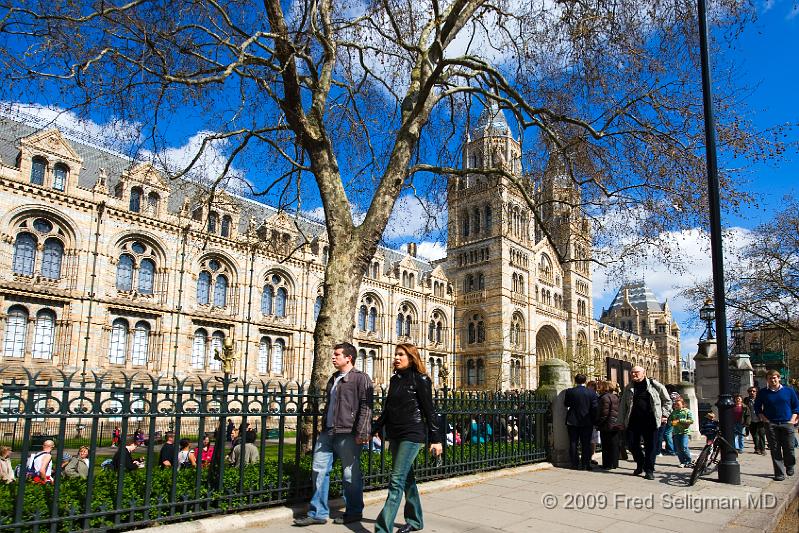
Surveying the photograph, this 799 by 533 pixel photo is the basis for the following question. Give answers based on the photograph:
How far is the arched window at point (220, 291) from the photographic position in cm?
3011

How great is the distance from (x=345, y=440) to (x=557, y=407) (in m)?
5.90

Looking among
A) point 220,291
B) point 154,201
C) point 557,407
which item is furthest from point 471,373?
point 557,407

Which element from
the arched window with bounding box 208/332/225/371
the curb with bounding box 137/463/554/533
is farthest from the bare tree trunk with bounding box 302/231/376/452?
the arched window with bounding box 208/332/225/371

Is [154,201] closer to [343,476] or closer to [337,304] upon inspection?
[337,304]

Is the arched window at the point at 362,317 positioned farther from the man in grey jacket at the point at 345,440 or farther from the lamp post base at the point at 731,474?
the man in grey jacket at the point at 345,440

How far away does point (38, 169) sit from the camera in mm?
23781

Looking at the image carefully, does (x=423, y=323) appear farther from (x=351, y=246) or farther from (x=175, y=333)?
(x=351, y=246)

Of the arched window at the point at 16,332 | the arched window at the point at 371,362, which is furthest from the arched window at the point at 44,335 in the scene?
the arched window at the point at 371,362

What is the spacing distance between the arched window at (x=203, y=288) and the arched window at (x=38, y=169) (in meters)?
8.35

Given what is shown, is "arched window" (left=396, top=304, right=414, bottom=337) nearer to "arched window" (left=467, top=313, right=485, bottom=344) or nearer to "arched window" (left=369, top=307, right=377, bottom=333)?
"arched window" (left=369, top=307, right=377, bottom=333)

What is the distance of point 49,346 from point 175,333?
17.7 ft

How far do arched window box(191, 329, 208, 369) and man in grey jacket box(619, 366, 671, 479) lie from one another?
23959 millimetres

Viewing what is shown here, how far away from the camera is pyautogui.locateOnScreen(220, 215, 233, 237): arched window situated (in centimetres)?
3092

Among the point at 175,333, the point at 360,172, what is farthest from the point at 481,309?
the point at 360,172
